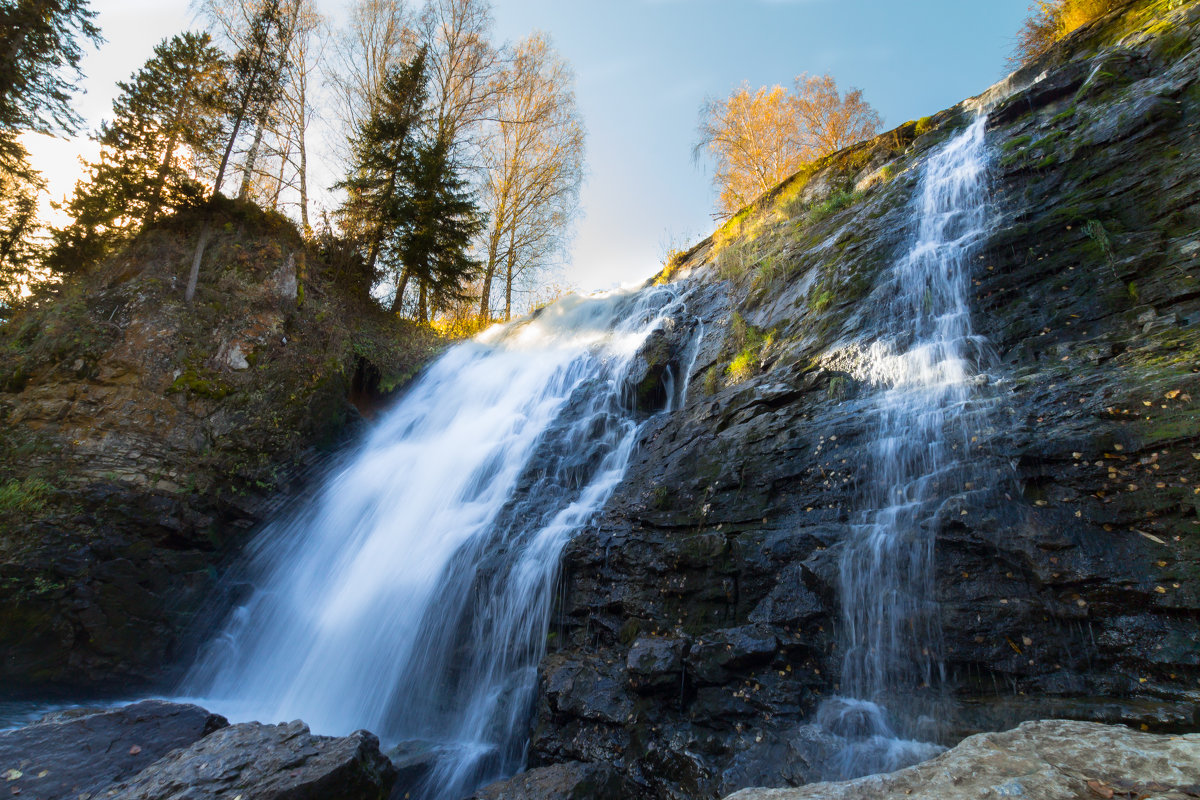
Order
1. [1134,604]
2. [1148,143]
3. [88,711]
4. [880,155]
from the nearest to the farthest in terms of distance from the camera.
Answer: [1134,604], [88,711], [1148,143], [880,155]

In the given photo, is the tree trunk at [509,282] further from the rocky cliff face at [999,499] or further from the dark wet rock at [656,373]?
the rocky cliff face at [999,499]

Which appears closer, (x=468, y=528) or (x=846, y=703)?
(x=846, y=703)

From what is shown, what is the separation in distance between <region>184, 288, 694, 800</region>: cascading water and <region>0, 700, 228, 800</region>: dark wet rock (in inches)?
46.7

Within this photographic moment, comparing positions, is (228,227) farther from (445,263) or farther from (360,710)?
(360,710)

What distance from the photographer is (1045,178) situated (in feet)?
19.5

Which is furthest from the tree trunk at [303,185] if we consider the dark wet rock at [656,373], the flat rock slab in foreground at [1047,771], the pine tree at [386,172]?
the flat rock slab in foreground at [1047,771]

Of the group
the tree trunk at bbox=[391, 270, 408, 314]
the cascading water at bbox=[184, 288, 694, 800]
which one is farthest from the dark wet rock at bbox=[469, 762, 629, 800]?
the tree trunk at bbox=[391, 270, 408, 314]

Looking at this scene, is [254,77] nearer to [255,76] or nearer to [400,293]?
[255,76]

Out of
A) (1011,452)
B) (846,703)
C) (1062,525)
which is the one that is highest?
(1011,452)

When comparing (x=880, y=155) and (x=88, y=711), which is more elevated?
(x=880, y=155)

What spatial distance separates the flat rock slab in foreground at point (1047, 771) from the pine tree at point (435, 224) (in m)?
14.4

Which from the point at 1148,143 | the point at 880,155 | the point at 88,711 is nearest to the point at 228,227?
the point at 88,711

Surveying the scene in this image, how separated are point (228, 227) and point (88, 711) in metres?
8.99

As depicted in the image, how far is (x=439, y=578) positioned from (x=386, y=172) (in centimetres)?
1199
